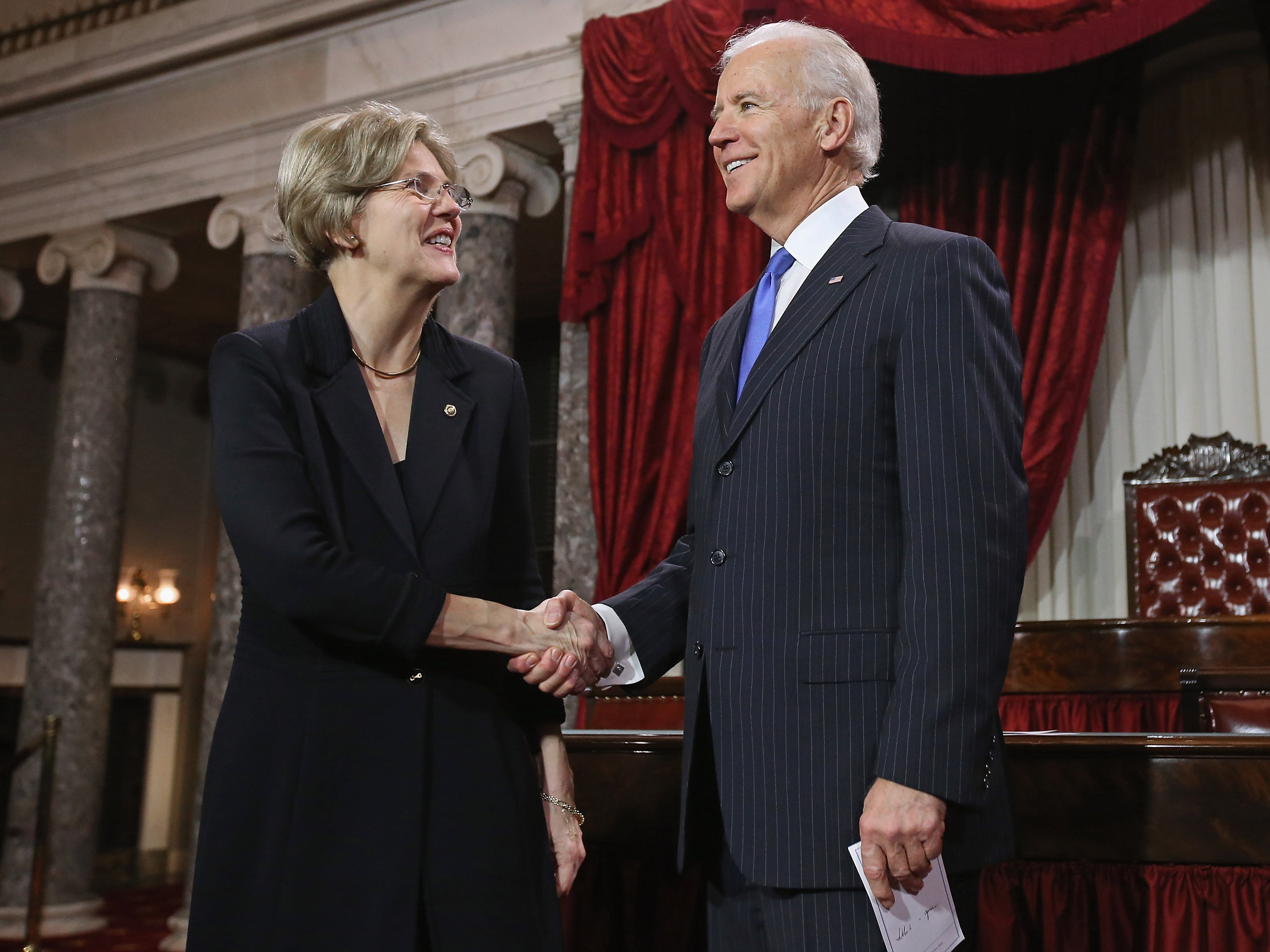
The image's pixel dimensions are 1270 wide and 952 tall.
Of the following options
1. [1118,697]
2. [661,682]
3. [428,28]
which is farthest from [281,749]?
[428,28]

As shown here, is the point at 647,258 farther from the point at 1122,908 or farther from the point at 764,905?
the point at 764,905

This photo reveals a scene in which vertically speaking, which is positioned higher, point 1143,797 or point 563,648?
point 563,648

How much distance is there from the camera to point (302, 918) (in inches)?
61.2

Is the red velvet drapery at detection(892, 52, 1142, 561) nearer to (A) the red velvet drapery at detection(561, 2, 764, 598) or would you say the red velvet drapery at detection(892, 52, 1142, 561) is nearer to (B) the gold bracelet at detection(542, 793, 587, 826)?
(A) the red velvet drapery at detection(561, 2, 764, 598)

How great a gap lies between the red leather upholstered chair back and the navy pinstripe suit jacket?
14.1 feet

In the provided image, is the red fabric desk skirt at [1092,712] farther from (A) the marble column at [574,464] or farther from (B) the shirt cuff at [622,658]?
(B) the shirt cuff at [622,658]

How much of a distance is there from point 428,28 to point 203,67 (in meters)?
1.73

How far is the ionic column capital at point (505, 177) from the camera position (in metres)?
6.88

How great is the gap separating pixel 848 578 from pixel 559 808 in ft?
1.81

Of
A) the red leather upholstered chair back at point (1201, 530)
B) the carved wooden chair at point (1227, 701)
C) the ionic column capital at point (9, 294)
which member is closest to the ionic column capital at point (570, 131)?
the red leather upholstered chair back at point (1201, 530)

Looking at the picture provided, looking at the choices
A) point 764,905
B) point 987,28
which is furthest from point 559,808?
point 987,28

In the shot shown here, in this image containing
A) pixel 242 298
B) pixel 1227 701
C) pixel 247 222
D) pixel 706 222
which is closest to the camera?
pixel 1227 701

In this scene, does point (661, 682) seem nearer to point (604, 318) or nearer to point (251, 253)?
point (604, 318)

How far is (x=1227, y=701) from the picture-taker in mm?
3396
